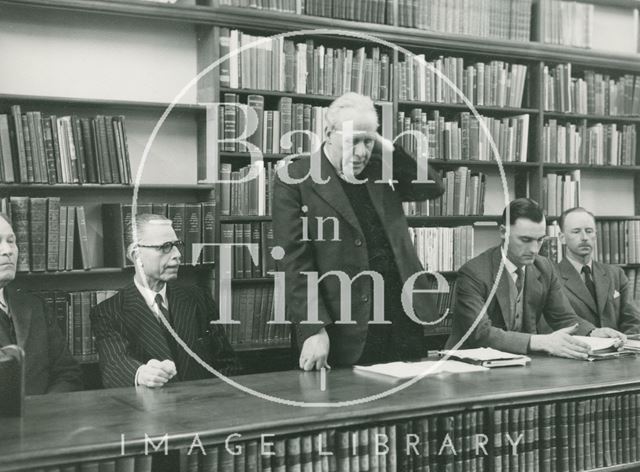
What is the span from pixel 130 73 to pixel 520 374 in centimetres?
255

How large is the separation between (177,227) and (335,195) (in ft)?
4.39

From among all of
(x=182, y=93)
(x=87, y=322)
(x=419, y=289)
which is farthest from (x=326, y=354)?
(x=182, y=93)

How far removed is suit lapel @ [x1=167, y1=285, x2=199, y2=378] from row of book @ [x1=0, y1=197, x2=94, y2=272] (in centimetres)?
76

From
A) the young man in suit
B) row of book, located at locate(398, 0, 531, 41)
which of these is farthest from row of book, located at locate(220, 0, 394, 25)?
the young man in suit

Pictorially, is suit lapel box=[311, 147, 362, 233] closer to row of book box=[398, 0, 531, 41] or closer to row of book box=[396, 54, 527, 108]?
row of book box=[396, 54, 527, 108]

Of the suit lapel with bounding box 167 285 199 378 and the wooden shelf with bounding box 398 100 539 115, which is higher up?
the wooden shelf with bounding box 398 100 539 115

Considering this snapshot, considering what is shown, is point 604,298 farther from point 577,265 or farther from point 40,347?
point 40,347

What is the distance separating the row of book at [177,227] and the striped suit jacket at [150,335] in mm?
615

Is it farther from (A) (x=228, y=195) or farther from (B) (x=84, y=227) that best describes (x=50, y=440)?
(A) (x=228, y=195)

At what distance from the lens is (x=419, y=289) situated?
2590 millimetres

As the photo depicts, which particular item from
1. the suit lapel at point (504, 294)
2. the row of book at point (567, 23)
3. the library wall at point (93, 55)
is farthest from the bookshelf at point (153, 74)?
the suit lapel at point (504, 294)

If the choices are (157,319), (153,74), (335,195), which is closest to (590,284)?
(335,195)

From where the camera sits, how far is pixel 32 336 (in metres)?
2.67

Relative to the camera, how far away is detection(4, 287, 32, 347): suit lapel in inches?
104
